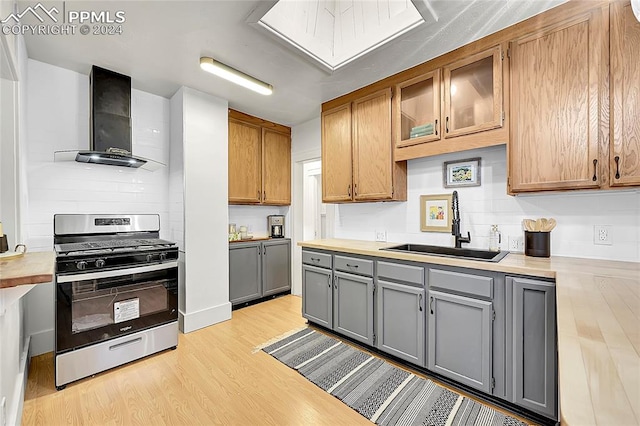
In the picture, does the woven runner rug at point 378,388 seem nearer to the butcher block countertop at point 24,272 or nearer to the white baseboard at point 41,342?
the butcher block countertop at point 24,272

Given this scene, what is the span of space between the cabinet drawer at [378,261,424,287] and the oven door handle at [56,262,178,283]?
1.96 m

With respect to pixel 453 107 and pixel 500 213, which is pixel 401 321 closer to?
pixel 500 213

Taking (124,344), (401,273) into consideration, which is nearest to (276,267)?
(124,344)

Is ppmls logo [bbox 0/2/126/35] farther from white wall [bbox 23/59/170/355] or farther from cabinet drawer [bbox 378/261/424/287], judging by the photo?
cabinet drawer [bbox 378/261/424/287]

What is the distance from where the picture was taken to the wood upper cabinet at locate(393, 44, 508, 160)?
83.2 inches

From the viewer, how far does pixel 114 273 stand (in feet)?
7.45

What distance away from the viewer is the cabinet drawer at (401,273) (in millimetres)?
2154

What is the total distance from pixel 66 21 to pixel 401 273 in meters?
3.17

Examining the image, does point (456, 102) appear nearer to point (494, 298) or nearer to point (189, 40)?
point (494, 298)

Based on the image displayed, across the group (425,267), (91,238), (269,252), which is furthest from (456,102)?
(91,238)

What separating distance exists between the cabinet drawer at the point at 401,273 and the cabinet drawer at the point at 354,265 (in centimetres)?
11

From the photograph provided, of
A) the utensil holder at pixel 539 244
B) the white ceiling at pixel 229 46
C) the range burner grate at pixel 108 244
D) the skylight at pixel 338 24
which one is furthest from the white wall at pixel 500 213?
the range burner grate at pixel 108 244

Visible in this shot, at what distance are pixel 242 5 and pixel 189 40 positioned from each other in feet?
2.12

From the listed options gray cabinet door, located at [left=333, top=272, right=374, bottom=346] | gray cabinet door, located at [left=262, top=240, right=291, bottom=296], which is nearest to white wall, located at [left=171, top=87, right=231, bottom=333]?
gray cabinet door, located at [left=262, top=240, right=291, bottom=296]
